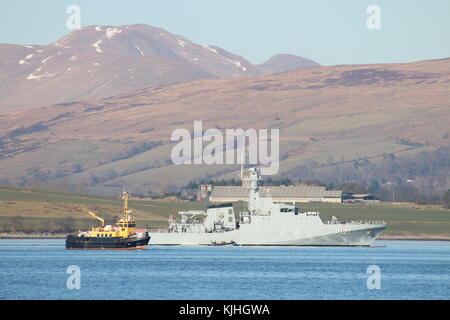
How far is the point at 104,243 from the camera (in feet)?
347

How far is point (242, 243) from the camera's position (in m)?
110

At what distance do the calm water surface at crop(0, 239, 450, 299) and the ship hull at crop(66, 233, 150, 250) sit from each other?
43.9 inches

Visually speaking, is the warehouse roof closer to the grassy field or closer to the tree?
the grassy field

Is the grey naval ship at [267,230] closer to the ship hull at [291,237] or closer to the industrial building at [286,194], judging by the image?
the ship hull at [291,237]

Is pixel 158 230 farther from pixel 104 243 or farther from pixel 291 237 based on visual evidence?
pixel 291 237

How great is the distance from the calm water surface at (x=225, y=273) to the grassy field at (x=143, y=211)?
39278mm

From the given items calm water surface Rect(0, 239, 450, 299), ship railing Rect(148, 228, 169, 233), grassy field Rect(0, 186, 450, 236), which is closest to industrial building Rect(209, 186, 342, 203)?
grassy field Rect(0, 186, 450, 236)

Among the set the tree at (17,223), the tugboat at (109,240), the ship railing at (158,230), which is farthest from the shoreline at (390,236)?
the tugboat at (109,240)

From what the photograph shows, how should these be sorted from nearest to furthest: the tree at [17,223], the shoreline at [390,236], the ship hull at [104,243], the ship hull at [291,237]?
1. the ship hull at [104,243]
2. the ship hull at [291,237]
3. the shoreline at [390,236]
4. the tree at [17,223]

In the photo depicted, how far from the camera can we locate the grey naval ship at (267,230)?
350 feet
